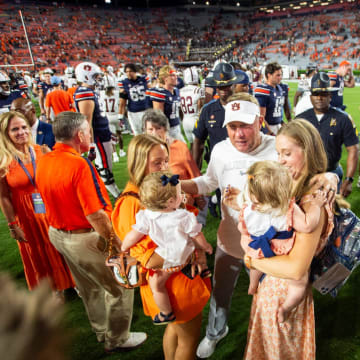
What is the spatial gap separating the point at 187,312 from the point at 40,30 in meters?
36.9

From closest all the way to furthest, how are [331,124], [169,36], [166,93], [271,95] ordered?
[331,124] < [271,95] < [166,93] < [169,36]

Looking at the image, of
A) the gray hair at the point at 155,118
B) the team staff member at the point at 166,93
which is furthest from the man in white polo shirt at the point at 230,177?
the team staff member at the point at 166,93

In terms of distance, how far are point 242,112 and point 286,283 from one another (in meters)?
1.13

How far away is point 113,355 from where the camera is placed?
2.44 m

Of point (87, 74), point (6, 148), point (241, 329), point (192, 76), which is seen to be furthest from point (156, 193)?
point (192, 76)

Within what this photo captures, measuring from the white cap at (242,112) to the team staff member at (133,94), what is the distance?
16.5ft

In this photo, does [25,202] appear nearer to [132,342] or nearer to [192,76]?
[132,342]

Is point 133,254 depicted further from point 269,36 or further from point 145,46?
point 269,36

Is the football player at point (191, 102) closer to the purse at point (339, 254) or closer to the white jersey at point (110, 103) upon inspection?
the white jersey at point (110, 103)

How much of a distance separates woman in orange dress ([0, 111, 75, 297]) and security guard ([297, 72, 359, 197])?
2.94 metres

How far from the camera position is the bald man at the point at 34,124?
10.6 feet

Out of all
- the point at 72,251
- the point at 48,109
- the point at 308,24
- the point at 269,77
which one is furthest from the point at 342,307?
the point at 308,24

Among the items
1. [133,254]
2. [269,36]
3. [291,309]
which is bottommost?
[291,309]

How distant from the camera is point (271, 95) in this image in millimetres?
4922
